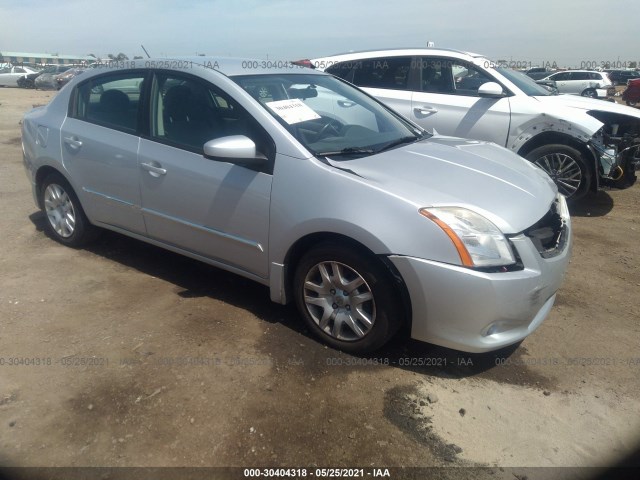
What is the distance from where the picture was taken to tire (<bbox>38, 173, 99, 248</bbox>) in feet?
14.6

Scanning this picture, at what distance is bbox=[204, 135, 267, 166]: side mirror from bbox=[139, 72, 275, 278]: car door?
110 millimetres

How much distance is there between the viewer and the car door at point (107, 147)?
3828 millimetres

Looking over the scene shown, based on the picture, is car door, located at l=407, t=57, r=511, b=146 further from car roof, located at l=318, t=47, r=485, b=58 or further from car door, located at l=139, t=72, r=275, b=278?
car door, located at l=139, t=72, r=275, b=278

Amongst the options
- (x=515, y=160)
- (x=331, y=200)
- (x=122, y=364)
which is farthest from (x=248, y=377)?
(x=515, y=160)

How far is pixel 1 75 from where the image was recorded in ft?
100

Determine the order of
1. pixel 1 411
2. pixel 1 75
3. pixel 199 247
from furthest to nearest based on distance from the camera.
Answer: pixel 1 75
pixel 199 247
pixel 1 411

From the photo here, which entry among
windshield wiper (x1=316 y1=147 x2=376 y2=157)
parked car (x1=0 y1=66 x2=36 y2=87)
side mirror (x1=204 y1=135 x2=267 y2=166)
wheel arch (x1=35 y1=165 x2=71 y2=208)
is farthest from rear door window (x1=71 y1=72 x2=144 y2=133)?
parked car (x1=0 y1=66 x2=36 y2=87)

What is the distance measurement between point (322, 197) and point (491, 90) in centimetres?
397

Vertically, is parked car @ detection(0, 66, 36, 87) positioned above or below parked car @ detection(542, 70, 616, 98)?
below

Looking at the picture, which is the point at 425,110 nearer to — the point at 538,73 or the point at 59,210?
the point at 59,210

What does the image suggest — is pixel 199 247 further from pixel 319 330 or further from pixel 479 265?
pixel 479 265

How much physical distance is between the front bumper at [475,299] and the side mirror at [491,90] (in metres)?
3.75

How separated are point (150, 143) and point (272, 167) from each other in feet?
3.66

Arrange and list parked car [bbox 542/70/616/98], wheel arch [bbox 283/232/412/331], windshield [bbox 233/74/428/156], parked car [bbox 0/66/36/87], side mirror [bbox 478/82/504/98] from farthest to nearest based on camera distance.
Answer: parked car [bbox 0/66/36/87]
parked car [bbox 542/70/616/98]
side mirror [bbox 478/82/504/98]
windshield [bbox 233/74/428/156]
wheel arch [bbox 283/232/412/331]
